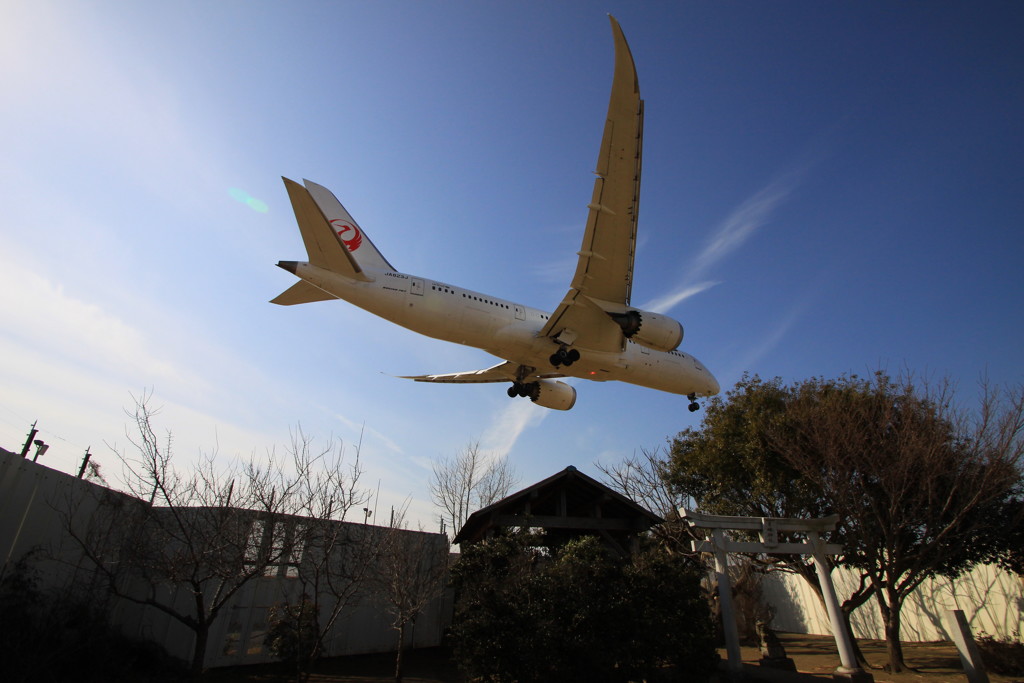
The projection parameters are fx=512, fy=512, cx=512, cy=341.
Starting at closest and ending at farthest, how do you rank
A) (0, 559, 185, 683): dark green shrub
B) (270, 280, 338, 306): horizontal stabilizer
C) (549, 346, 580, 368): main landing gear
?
(0, 559, 185, 683): dark green shrub → (270, 280, 338, 306): horizontal stabilizer → (549, 346, 580, 368): main landing gear

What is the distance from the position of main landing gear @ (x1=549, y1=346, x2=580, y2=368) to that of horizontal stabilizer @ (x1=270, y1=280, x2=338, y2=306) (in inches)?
260

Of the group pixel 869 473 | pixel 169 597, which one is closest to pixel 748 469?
pixel 869 473

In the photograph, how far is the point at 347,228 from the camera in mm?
16688

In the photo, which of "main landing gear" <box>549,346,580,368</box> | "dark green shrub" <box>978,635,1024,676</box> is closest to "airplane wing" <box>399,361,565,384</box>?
"main landing gear" <box>549,346,580,368</box>

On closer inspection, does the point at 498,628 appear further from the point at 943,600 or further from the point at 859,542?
the point at 943,600

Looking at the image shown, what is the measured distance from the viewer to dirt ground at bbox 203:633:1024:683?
43.1ft

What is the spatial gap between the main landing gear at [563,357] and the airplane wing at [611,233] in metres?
0.35

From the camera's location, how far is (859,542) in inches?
651

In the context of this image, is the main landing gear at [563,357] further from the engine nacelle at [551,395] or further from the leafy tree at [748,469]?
the leafy tree at [748,469]

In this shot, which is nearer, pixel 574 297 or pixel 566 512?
pixel 574 297

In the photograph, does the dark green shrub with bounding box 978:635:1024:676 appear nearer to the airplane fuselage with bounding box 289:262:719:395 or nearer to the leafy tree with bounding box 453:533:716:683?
the airplane fuselage with bounding box 289:262:719:395

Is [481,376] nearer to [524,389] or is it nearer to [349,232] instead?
[524,389]

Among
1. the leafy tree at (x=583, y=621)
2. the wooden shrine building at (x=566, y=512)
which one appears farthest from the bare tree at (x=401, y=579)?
the leafy tree at (x=583, y=621)

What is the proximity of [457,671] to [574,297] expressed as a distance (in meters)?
12.0
